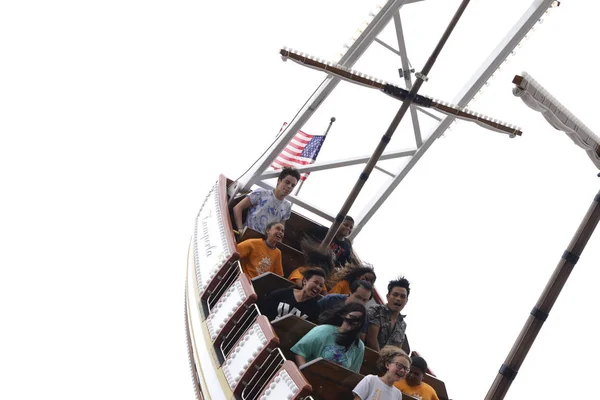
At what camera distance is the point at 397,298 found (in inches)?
292

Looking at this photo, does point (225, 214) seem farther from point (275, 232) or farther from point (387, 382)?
point (387, 382)

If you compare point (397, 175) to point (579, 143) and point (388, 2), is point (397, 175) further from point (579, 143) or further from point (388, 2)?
point (579, 143)

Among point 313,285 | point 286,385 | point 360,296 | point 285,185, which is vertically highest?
point 285,185

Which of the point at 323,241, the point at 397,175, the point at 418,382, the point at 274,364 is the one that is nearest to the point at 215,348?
the point at 274,364

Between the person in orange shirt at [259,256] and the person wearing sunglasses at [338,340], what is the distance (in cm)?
133

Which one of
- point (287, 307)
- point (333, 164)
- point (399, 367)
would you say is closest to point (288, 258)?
point (333, 164)

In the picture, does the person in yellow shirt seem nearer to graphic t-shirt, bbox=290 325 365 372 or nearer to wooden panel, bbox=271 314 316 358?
graphic t-shirt, bbox=290 325 365 372

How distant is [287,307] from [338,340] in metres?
0.63

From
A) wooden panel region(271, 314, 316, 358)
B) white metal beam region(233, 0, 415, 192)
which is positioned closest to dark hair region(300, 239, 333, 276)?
wooden panel region(271, 314, 316, 358)

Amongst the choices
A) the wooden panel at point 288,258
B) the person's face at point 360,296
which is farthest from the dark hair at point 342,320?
the wooden panel at point 288,258

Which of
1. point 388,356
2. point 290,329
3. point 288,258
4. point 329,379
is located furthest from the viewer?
point 288,258

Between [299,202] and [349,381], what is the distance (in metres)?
4.24

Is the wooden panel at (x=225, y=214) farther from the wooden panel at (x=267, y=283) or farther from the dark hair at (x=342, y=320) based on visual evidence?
the dark hair at (x=342, y=320)

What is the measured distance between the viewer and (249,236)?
28.7ft
